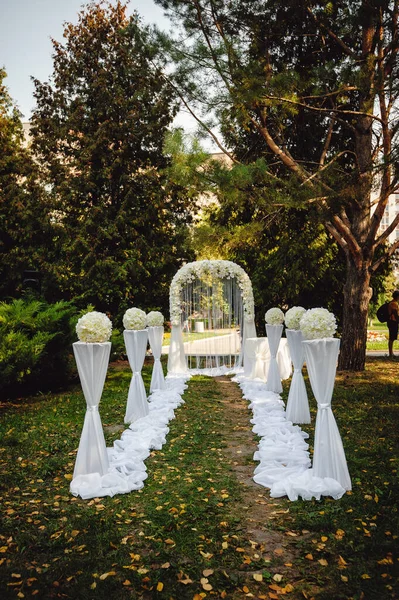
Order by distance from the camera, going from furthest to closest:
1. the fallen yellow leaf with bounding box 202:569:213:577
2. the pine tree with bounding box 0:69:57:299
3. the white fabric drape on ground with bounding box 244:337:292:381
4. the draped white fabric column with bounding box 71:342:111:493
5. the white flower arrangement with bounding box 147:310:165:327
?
1. the pine tree with bounding box 0:69:57:299
2. the white fabric drape on ground with bounding box 244:337:292:381
3. the white flower arrangement with bounding box 147:310:165:327
4. the draped white fabric column with bounding box 71:342:111:493
5. the fallen yellow leaf with bounding box 202:569:213:577

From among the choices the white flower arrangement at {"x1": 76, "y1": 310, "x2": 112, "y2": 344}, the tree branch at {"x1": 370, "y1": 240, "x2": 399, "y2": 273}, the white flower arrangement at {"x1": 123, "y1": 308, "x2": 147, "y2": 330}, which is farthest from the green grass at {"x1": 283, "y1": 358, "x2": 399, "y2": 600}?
the tree branch at {"x1": 370, "y1": 240, "x2": 399, "y2": 273}

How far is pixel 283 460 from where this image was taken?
16.9 feet

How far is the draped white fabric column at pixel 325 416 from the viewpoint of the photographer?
4406mm

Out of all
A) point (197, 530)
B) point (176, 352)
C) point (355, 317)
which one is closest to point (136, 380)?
point (197, 530)

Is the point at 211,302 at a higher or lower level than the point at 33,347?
higher

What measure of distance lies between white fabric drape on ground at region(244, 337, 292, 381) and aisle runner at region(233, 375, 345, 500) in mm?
2491

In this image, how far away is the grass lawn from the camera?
2.97m

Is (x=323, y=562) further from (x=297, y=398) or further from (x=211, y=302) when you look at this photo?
(x=211, y=302)

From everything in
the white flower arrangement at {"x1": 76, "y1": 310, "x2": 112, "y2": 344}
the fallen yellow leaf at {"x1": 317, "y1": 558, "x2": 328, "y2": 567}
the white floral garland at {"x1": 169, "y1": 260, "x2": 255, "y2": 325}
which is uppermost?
the white floral garland at {"x1": 169, "y1": 260, "x2": 255, "y2": 325}

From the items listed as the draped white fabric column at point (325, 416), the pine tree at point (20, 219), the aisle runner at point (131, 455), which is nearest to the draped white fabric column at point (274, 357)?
the aisle runner at point (131, 455)

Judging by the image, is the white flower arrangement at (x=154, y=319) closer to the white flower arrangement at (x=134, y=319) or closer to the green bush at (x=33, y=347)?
the white flower arrangement at (x=134, y=319)

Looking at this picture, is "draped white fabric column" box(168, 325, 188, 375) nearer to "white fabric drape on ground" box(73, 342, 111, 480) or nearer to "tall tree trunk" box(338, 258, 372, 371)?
"tall tree trunk" box(338, 258, 372, 371)

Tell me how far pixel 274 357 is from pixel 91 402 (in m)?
4.80

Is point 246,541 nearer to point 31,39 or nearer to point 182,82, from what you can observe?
point 182,82
